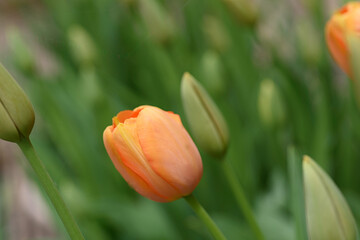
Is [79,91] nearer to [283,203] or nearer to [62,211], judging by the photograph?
[283,203]

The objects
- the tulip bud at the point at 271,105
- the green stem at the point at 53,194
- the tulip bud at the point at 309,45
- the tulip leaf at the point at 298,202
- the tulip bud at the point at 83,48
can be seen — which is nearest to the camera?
the green stem at the point at 53,194

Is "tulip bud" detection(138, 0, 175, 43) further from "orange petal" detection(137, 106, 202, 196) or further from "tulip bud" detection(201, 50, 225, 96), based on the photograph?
"orange petal" detection(137, 106, 202, 196)

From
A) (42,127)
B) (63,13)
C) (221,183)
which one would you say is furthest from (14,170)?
(221,183)

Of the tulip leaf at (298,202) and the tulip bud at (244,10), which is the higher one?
the tulip bud at (244,10)

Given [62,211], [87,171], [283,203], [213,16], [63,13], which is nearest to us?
[62,211]

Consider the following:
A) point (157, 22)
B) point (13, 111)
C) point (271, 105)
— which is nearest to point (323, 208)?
point (13, 111)

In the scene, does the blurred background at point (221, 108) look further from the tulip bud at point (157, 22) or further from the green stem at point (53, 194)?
the green stem at point (53, 194)

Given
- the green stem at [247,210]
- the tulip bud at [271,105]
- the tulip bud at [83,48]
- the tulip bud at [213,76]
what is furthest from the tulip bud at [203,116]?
the tulip bud at [83,48]

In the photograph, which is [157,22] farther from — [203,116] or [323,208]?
[323,208]
